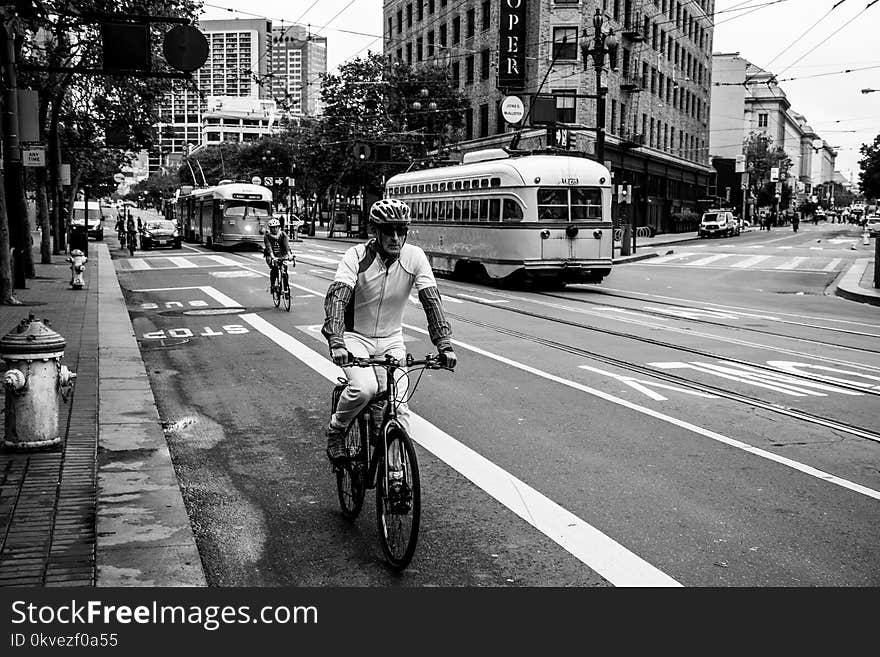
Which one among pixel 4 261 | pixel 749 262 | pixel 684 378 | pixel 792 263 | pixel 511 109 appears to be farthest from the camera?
pixel 511 109

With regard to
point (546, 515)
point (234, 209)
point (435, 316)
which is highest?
point (234, 209)

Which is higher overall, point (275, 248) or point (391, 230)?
point (391, 230)

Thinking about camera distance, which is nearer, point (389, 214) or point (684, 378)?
point (389, 214)

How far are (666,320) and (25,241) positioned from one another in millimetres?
14955

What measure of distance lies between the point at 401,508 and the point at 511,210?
20.0 meters

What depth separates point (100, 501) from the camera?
19.9 ft

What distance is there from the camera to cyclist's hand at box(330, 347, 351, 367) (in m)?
5.23

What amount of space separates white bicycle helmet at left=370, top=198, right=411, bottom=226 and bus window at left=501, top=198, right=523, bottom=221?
751 inches

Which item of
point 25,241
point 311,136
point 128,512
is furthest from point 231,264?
point 311,136

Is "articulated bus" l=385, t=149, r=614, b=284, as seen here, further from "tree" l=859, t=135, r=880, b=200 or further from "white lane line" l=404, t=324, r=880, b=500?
"tree" l=859, t=135, r=880, b=200

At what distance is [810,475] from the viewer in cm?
696

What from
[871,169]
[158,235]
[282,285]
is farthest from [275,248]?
[871,169]

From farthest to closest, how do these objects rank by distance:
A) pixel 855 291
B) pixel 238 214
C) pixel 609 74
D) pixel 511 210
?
pixel 609 74 < pixel 238 214 < pixel 511 210 < pixel 855 291

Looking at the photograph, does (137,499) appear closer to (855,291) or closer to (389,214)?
(389,214)
